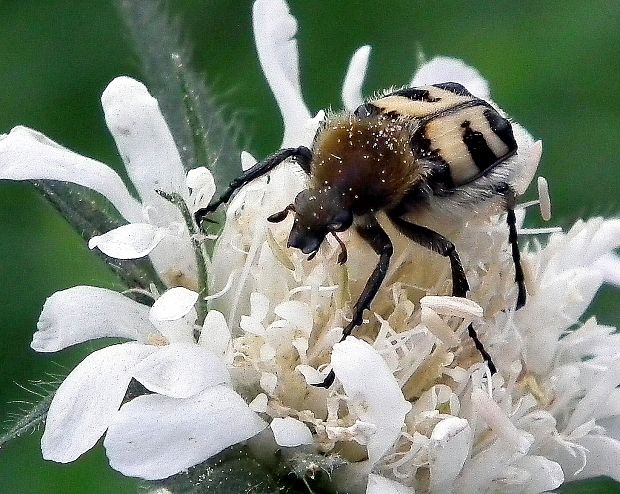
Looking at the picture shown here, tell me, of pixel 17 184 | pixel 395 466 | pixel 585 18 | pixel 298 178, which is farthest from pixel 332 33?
pixel 395 466

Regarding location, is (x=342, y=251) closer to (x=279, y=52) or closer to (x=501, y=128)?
(x=501, y=128)

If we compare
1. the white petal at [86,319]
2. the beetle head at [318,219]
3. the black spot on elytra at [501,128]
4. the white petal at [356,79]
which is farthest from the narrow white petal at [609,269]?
the white petal at [86,319]

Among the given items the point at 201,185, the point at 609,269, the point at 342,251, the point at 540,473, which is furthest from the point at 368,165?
the point at 609,269

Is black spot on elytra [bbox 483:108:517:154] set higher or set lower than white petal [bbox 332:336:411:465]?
higher

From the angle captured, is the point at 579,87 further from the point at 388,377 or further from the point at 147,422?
the point at 147,422

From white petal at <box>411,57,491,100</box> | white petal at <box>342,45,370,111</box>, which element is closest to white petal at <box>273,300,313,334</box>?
white petal at <box>342,45,370,111</box>

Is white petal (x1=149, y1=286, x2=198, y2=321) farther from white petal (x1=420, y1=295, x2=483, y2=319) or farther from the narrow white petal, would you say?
the narrow white petal

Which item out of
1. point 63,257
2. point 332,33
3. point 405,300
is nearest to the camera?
point 405,300

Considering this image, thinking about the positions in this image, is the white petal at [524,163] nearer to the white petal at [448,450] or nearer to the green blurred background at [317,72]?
the white petal at [448,450]
